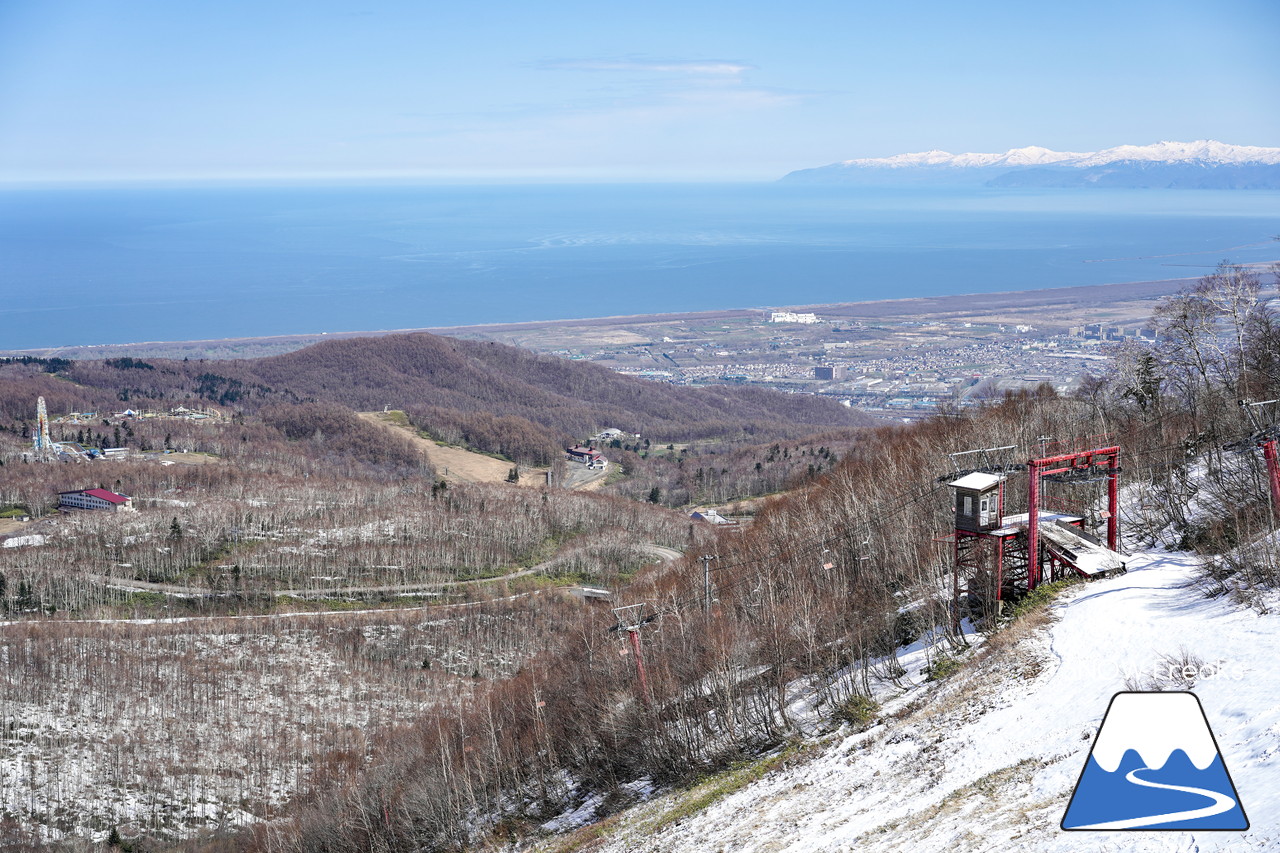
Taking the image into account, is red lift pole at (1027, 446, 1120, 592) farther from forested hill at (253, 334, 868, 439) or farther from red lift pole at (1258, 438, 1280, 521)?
forested hill at (253, 334, 868, 439)

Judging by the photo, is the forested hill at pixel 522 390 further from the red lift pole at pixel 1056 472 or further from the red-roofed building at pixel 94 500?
the red lift pole at pixel 1056 472

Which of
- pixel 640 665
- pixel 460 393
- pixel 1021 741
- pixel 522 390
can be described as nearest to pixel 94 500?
pixel 640 665

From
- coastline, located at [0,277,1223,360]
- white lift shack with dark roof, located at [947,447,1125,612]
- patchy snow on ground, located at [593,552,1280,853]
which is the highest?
coastline, located at [0,277,1223,360]

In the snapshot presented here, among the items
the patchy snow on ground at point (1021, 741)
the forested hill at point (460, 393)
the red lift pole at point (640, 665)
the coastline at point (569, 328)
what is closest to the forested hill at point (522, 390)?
the forested hill at point (460, 393)

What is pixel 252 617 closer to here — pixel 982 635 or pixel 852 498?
pixel 852 498

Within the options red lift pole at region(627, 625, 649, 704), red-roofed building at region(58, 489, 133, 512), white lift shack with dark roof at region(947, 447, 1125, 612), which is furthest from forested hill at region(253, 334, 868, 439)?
white lift shack with dark roof at region(947, 447, 1125, 612)

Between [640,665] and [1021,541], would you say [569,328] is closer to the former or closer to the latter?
[640,665]
